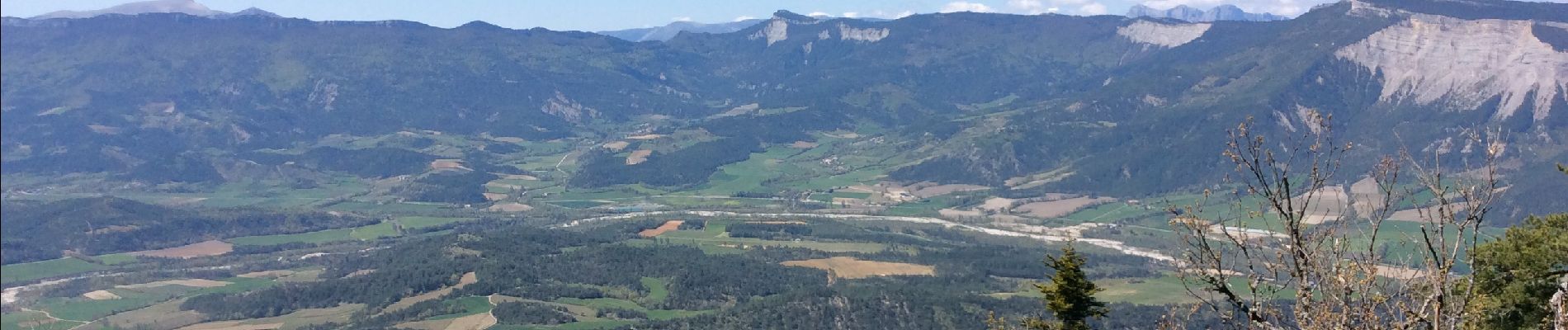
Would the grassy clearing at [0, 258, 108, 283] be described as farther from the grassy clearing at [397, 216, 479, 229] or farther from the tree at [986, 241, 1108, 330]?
the tree at [986, 241, 1108, 330]

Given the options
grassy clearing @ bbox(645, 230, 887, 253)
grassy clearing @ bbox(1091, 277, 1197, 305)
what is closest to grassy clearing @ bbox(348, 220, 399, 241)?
grassy clearing @ bbox(645, 230, 887, 253)

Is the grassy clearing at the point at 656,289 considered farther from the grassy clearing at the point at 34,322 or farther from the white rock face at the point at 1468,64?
the white rock face at the point at 1468,64

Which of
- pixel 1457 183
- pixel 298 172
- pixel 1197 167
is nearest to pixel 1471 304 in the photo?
pixel 1457 183

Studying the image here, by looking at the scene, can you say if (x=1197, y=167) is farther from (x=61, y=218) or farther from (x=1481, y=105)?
(x=61, y=218)

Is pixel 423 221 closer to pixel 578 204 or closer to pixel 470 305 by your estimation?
pixel 578 204

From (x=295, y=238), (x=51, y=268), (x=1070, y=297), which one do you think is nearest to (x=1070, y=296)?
(x=1070, y=297)
